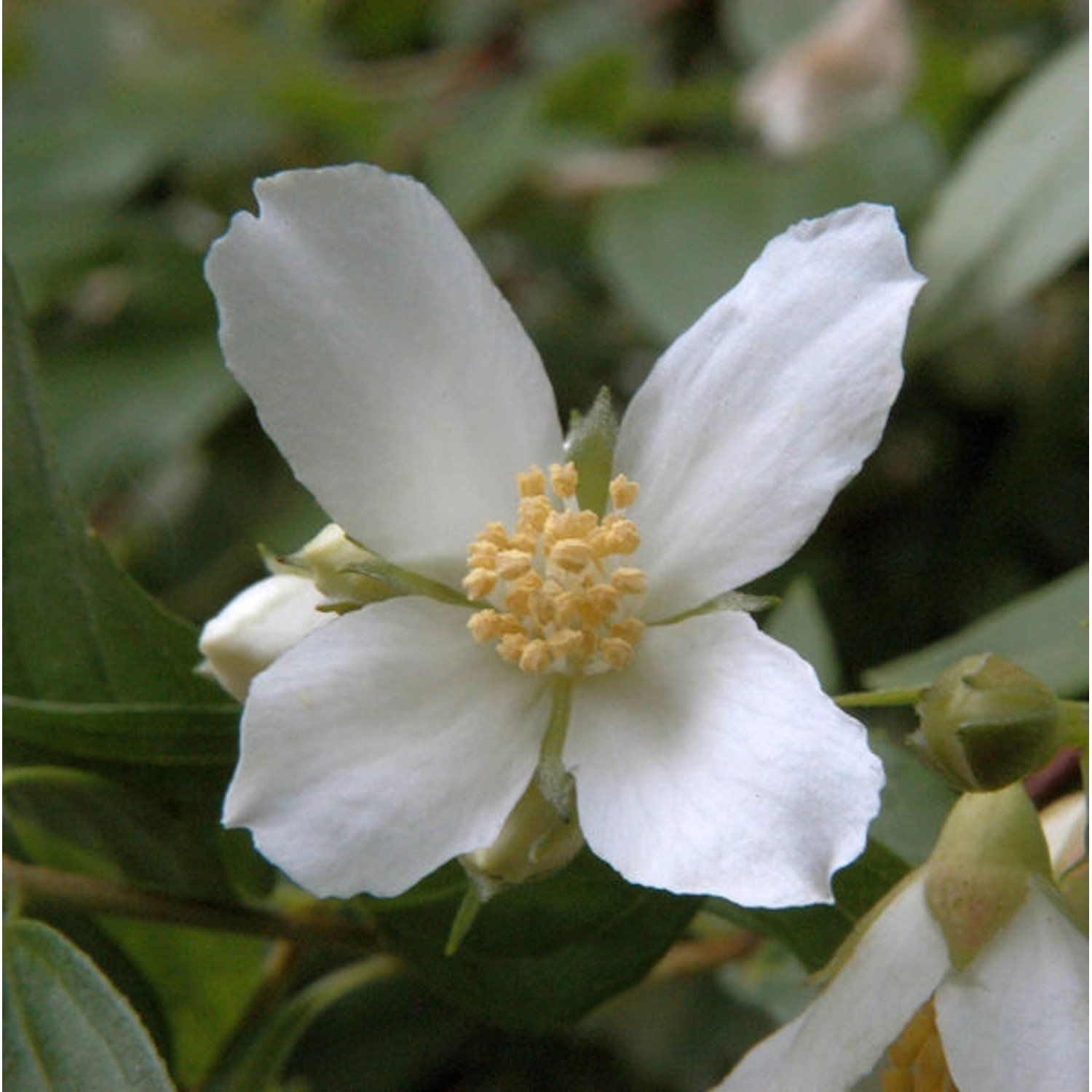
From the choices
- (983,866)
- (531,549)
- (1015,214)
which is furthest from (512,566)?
(1015,214)

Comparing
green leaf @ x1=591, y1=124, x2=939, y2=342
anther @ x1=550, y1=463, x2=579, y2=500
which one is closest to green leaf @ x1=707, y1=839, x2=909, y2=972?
anther @ x1=550, y1=463, x2=579, y2=500

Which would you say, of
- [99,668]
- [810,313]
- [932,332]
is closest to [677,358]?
[810,313]

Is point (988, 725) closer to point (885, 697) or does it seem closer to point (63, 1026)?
point (885, 697)

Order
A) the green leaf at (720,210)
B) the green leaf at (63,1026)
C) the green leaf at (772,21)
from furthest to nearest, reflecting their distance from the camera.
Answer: the green leaf at (772,21), the green leaf at (720,210), the green leaf at (63,1026)

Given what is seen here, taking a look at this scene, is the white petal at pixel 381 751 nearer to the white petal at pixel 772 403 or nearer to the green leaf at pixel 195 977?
the white petal at pixel 772 403

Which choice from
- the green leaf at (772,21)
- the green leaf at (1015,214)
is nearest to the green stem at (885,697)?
the green leaf at (1015,214)

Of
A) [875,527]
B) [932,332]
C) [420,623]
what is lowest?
[875,527]

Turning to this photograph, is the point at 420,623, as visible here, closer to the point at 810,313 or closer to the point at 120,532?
the point at 810,313
